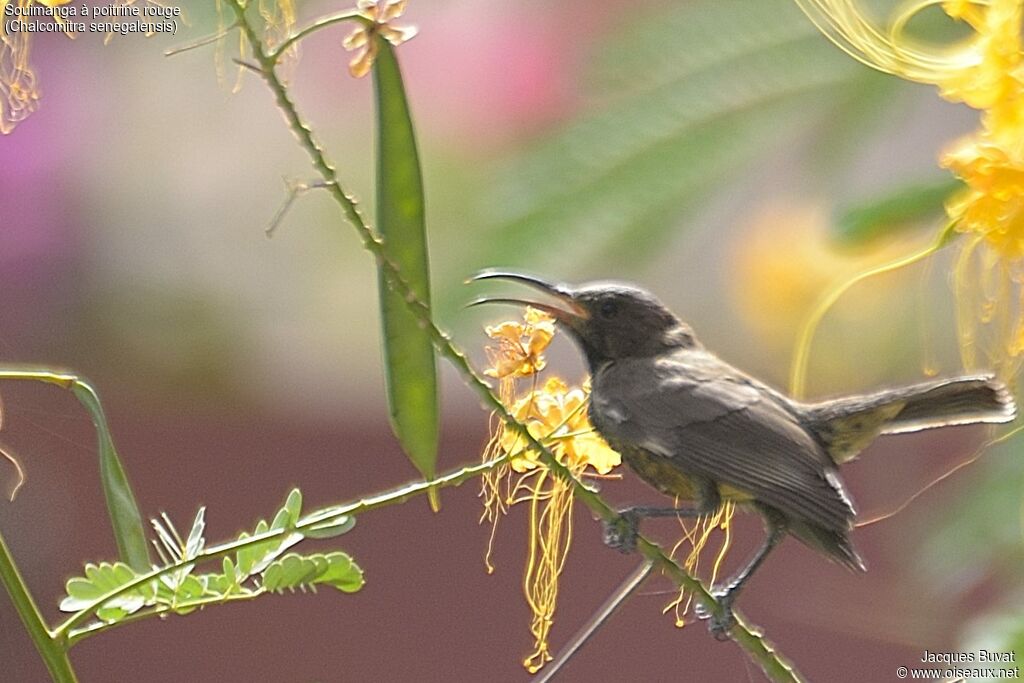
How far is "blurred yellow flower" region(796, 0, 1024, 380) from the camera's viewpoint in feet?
1.57

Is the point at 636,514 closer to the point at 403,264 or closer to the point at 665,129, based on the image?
the point at 403,264

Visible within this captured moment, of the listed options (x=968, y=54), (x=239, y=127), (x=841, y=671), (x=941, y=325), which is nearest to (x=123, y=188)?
(x=239, y=127)

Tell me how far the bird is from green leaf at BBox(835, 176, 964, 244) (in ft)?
0.21

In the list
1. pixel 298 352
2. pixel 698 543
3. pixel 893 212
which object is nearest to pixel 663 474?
pixel 698 543

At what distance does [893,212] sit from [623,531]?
189 mm

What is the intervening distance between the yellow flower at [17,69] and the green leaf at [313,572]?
0.16 metres

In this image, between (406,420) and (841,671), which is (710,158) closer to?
(406,420)

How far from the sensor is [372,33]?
1.38 ft

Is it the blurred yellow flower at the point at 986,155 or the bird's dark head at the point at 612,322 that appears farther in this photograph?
the bird's dark head at the point at 612,322

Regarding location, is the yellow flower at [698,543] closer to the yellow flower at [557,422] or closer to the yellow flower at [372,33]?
the yellow flower at [557,422]

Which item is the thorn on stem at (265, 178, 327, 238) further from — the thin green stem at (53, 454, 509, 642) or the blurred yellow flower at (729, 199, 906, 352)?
the blurred yellow flower at (729, 199, 906, 352)

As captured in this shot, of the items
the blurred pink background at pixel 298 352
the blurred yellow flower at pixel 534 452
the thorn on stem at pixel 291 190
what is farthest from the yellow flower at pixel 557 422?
the blurred pink background at pixel 298 352

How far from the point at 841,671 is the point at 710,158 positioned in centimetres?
97

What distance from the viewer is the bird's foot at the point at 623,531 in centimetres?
46
